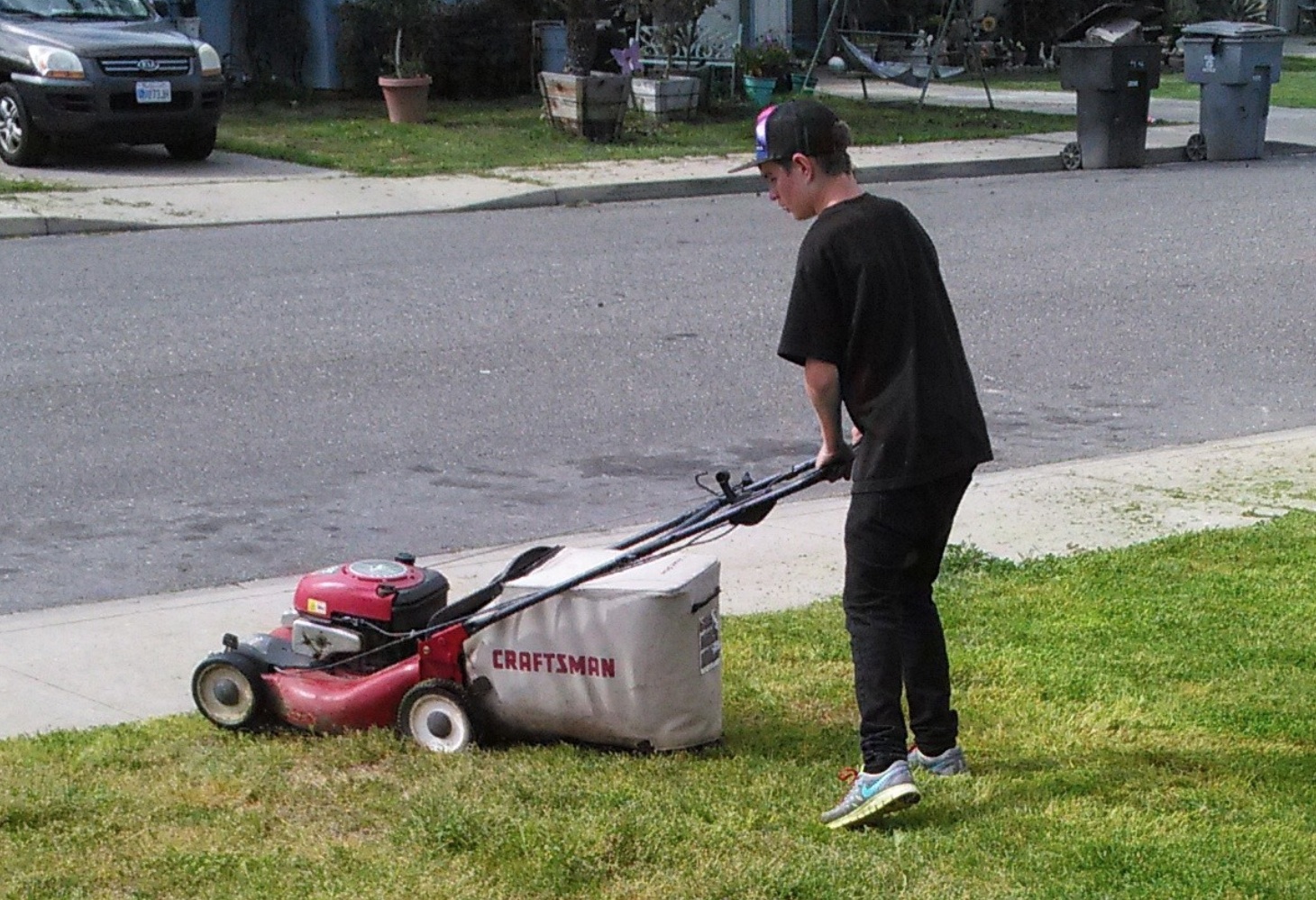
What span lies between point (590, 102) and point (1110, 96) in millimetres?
5210

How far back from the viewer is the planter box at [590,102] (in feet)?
63.3

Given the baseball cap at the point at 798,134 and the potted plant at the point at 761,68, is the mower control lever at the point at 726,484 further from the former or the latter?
the potted plant at the point at 761,68

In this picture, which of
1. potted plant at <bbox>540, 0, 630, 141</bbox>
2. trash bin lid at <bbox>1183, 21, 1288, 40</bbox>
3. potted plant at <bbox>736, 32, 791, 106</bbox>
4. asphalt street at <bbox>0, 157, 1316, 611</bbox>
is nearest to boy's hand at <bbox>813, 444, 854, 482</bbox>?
asphalt street at <bbox>0, 157, 1316, 611</bbox>

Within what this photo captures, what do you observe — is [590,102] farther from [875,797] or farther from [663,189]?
[875,797]

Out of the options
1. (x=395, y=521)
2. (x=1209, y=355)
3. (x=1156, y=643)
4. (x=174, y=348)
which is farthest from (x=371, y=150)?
(x=1156, y=643)

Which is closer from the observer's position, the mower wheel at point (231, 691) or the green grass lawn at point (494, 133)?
the mower wheel at point (231, 691)

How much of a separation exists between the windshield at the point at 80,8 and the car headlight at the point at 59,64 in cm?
123

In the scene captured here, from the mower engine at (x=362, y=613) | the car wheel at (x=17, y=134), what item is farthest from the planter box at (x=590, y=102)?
the mower engine at (x=362, y=613)

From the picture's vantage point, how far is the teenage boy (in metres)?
4.05

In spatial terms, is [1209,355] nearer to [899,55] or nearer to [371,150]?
[371,150]

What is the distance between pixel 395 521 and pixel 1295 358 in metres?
5.26

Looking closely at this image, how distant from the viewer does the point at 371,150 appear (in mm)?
18656

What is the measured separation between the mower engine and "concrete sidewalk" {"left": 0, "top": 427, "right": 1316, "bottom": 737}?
0.55 m

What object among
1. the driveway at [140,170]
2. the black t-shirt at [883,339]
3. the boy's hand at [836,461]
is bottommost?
the driveway at [140,170]
